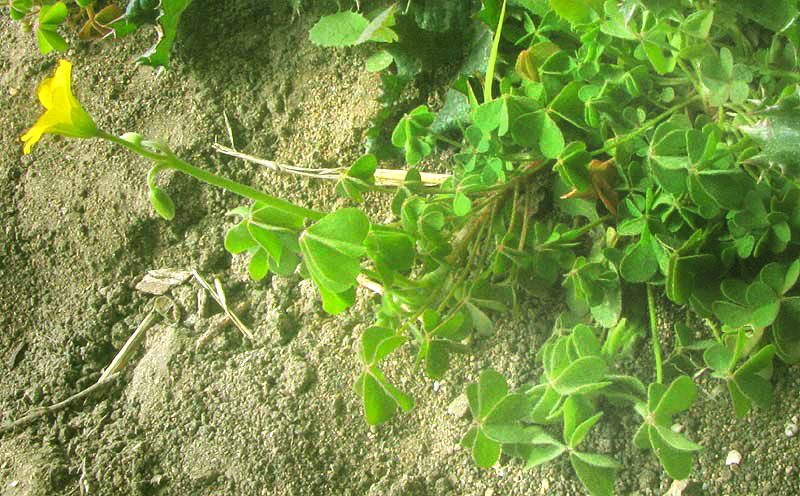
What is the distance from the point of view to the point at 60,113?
2.92 feet

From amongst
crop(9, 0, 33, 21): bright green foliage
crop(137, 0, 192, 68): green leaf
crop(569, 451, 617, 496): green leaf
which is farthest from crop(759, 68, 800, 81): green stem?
crop(9, 0, 33, 21): bright green foliage

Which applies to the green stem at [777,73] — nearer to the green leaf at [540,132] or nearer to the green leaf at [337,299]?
the green leaf at [540,132]

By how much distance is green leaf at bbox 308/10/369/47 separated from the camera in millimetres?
1362

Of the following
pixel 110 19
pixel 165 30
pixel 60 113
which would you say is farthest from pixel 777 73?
pixel 110 19

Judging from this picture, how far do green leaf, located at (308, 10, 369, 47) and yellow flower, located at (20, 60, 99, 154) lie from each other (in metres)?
0.55

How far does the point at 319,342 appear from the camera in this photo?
1.31 metres

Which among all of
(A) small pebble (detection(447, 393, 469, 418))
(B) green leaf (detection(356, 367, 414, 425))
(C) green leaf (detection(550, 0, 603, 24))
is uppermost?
(C) green leaf (detection(550, 0, 603, 24))

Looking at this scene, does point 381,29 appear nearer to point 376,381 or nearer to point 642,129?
point 642,129

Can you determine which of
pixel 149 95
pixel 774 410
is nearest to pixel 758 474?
pixel 774 410

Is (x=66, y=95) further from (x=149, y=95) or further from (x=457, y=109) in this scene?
(x=149, y=95)

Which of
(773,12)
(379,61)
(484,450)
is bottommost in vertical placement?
(484,450)

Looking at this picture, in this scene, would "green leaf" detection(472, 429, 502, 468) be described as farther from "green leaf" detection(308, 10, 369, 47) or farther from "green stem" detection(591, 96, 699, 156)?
"green leaf" detection(308, 10, 369, 47)

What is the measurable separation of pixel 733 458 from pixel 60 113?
96cm

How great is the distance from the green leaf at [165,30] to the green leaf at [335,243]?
78 centimetres
